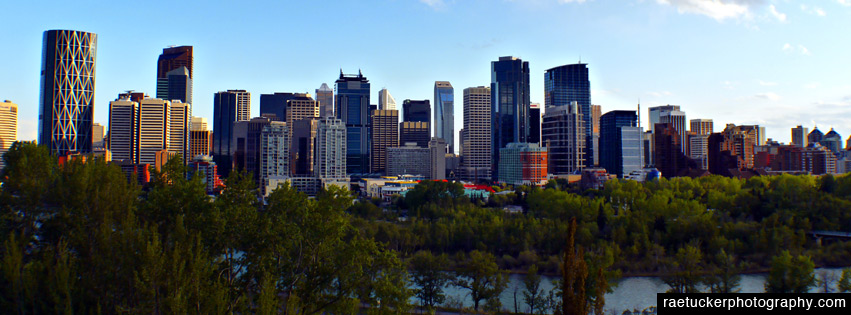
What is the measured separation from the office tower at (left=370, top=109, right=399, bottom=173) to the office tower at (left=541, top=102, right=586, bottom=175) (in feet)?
125

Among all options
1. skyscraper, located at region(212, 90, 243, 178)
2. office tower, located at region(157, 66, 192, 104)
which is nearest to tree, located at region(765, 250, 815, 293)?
skyscraper, located at region(212, 90, 243, 178)

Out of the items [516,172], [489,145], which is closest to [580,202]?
[516,172]

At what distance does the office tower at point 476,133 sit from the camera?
109 metres

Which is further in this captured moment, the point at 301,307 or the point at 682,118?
the point at 682,118

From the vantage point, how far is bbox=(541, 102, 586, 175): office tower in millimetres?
87250

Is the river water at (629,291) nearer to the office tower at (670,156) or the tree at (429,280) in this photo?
the tree at (429,280)

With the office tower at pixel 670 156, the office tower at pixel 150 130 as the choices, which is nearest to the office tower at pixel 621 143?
the office tower at pixel 670 156

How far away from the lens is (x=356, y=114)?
114 metres

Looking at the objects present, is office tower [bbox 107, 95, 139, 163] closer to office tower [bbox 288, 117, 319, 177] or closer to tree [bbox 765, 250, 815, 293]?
office tower [bbox 288, 117, 319, 177]

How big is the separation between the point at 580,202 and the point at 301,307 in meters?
30.4

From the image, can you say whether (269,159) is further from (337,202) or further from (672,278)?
(337,202)

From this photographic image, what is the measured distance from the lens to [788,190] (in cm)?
3819

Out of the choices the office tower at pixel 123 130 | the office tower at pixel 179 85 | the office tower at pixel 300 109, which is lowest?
the office tower at pixel 123 130

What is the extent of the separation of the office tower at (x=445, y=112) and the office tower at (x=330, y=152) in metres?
80.6
